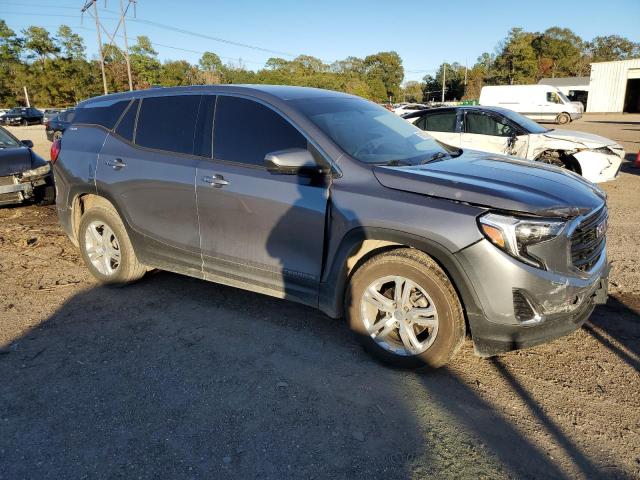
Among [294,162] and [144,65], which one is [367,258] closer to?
[294,162]

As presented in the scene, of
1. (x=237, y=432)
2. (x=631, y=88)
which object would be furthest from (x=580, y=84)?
(x=237, y=432)

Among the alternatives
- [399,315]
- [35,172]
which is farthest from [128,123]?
[35,172]

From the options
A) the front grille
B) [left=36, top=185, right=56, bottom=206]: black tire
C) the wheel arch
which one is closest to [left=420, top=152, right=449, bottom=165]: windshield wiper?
the wheel arch

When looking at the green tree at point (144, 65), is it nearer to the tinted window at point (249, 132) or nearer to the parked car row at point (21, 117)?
the parked car row at point (21, 117)

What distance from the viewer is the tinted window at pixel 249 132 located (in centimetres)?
363

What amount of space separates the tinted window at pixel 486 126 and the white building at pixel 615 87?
51.5 metres

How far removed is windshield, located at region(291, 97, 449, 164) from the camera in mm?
3555

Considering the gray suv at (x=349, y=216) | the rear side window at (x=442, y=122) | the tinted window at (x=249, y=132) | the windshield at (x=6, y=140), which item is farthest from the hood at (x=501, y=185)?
the windshield at (x=6, y=140)

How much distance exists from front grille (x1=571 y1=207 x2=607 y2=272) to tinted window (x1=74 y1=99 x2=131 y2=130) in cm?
402

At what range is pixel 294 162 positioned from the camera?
332 centimetres

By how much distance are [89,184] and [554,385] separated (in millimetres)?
4305

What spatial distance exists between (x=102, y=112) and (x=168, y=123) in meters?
0.99

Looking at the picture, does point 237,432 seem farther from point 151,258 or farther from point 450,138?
point 450,138

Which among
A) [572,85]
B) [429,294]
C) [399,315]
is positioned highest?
[572,85]
